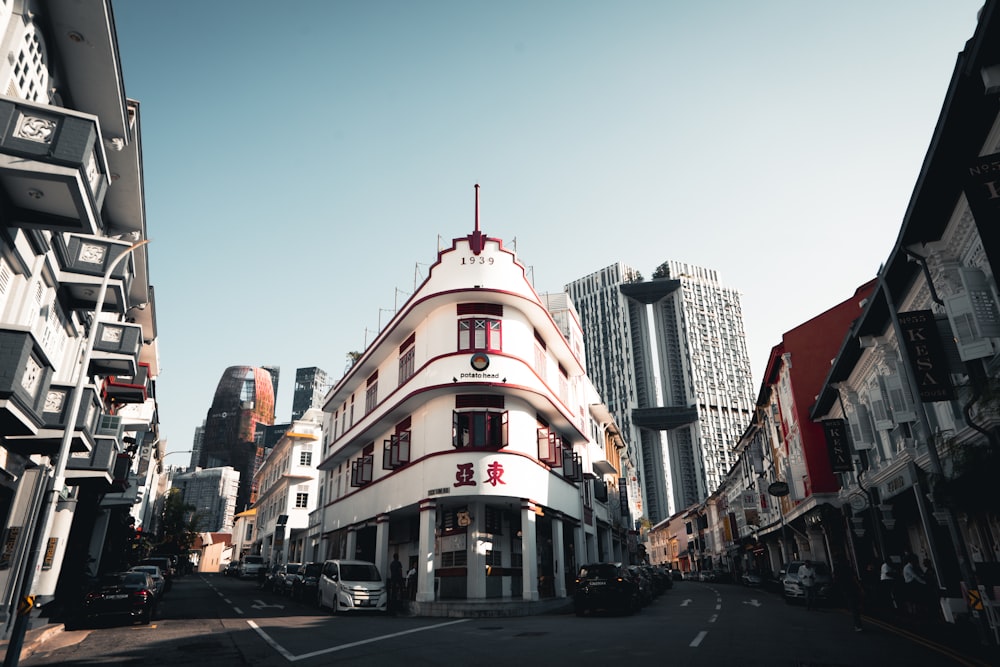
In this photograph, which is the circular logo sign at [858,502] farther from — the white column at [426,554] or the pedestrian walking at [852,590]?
the white column at [426,554]

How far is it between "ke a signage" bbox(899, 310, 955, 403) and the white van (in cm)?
1812

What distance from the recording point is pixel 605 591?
19625 mm

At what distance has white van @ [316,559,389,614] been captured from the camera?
20812mm

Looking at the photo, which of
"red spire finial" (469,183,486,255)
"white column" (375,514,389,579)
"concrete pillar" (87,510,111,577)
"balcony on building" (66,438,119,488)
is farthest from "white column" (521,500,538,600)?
"concrete pillar" (87,510,111,577)

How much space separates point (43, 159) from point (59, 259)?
243 inches

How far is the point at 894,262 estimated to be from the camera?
56.5 ft

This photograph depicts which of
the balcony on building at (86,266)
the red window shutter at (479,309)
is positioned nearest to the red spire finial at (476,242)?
the red window shutter at (479,309)

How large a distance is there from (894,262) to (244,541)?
289 feet

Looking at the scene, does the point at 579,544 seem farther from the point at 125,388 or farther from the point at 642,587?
the point at 125,388

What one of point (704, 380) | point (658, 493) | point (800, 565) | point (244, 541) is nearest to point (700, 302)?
point (704, 380)

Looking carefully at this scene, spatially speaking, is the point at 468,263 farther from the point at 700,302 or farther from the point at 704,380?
the point at 700,302

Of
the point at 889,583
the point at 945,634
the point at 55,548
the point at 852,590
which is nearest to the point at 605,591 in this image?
the point at 852,590

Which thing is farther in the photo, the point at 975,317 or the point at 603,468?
the point at 603,468

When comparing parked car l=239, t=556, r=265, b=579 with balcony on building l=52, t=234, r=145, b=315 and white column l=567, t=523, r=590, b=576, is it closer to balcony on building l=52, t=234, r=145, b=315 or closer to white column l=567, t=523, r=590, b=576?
white column l=567, t=523, r=590, b=576
